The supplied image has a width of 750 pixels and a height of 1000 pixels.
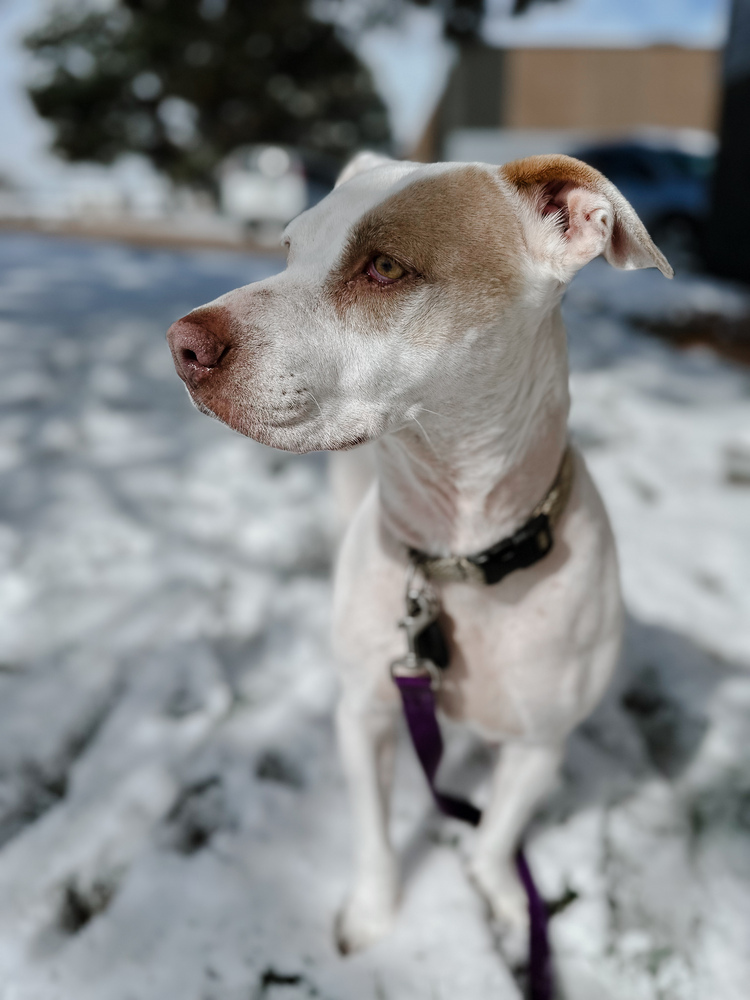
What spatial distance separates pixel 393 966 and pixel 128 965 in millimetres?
571

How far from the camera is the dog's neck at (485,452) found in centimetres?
133

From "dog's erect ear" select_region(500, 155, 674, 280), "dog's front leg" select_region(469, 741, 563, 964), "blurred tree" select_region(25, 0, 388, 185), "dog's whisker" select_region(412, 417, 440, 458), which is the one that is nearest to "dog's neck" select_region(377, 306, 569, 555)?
"dog's whisker" select_region(412, 417, 440, 458)

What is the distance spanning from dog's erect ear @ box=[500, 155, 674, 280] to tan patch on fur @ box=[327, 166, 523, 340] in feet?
0.30

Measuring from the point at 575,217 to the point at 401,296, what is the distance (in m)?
0.36

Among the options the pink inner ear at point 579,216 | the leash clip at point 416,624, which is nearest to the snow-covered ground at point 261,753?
the leash clip at point 416,624

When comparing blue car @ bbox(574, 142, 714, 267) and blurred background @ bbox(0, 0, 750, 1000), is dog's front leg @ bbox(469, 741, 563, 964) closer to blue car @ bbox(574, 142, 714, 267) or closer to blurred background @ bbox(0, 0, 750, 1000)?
blurred background @ bbox(0, 0, 750, 1000)

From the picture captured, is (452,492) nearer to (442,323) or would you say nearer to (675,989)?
(442,323)

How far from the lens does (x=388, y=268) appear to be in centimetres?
129

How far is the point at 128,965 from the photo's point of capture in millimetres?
1521

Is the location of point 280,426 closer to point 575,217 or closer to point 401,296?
point 401,296

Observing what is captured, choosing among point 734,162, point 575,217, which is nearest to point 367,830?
point 575,217

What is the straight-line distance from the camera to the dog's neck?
1.33 m


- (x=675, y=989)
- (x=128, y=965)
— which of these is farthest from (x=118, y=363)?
(x=675, y=989)

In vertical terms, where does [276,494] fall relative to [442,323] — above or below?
below
